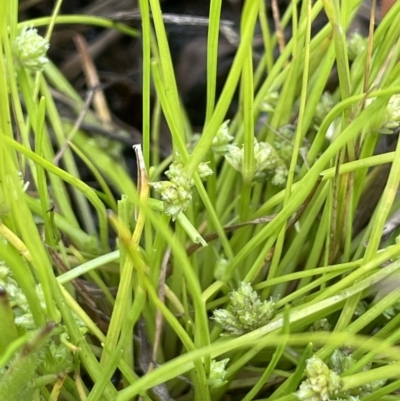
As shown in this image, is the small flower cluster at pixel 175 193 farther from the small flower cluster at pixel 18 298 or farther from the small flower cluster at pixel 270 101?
the small flower cluster at pixel 270 101

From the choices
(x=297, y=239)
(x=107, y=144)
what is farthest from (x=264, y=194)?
(x=107, y=144)

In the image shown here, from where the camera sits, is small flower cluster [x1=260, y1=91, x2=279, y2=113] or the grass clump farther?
small flower cluster [x1=260, y1=91, x2=279, y2=113]

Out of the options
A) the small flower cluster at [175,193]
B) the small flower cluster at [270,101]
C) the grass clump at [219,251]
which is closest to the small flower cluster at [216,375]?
the grass clump at [219,251]

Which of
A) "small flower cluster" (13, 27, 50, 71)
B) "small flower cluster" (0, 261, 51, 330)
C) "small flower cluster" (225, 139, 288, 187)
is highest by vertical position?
"small flower cluster" (13, 27, 50, 71)

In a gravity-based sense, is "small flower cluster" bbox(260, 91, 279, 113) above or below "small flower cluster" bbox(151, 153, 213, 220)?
below

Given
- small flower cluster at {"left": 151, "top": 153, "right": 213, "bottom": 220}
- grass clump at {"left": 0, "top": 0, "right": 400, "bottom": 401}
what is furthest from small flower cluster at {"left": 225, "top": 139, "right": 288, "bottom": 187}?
small flower cluster at {"left": 151, "top": 153, "right": 213, "bottom": 220}

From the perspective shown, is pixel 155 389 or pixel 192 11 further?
pixel 192 11

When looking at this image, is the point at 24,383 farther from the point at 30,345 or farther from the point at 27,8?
the point at 27,8

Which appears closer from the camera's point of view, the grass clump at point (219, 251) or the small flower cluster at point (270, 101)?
the grass clump at point (219, 251)

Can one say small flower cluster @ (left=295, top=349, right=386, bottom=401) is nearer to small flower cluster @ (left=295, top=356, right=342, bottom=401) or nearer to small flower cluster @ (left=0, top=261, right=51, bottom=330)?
small flower cluster @ (left=295, top=356, right=342, bottom=401)
